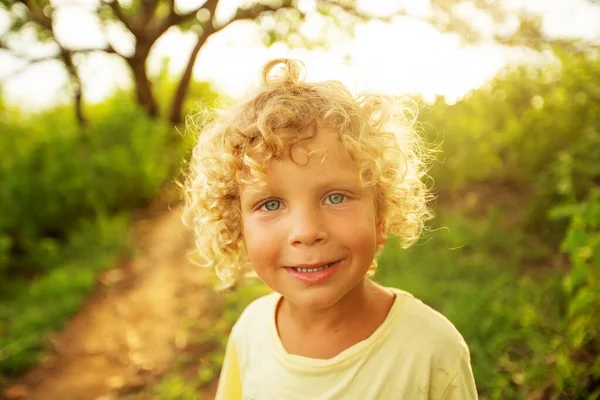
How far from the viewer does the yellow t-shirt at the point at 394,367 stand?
1461mm

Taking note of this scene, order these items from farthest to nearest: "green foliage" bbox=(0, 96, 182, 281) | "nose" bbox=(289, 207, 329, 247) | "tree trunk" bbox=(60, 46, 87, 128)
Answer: "tree trunk" bbox=(60, 46, 87, 128)
"green foliage" bbox=(0, 96, 182, 281)
"nose" bbox=(289, 207, 329, 247)

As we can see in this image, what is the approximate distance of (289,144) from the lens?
57.4 inches

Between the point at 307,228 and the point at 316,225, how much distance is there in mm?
26

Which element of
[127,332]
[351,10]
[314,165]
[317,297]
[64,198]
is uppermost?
Answer: [351,10]

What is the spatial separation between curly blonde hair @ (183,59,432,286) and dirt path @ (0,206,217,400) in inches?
67.8

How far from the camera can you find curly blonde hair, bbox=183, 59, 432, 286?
148 centimetres

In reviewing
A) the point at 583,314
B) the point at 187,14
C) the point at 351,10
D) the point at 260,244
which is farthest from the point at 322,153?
the point at 187,14

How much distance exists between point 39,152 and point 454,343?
4.56m

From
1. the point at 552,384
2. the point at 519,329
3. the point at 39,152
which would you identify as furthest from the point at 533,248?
the point at 39,152

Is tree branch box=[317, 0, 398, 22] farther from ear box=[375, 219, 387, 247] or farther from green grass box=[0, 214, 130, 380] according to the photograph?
ear box=[375, 219, 387, 247]

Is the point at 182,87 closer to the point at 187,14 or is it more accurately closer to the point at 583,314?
the point at 187,14

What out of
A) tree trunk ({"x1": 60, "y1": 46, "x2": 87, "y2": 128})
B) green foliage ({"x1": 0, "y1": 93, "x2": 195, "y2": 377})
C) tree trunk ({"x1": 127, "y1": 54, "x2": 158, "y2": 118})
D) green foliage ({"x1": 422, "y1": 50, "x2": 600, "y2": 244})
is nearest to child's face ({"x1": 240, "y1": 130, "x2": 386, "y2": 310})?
green foliage ({"x1": 422, "y1": 50, "x2": 600, "y2": 244})

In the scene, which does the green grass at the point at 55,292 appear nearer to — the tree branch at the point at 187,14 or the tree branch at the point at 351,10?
the tree branch at the point at 187,14

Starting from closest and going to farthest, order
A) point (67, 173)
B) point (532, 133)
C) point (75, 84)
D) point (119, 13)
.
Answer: point (532, 133) → point (67, 173) → point (119, 13) → point (75, 84)
